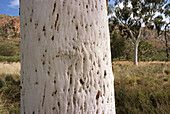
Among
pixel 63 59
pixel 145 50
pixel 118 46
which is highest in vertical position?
pixel 118 46

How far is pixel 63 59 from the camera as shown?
701mm

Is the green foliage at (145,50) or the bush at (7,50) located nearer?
the green foliage at (145,50)

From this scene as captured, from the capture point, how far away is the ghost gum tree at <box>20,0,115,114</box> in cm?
69

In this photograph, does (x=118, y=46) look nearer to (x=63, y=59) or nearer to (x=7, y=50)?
(x=7, y=50)

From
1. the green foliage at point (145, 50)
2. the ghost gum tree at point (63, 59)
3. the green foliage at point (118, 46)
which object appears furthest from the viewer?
the green foliage at point (118, 46)

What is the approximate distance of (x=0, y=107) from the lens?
3.03m

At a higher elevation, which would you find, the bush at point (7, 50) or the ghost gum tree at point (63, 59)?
the bush at point (7, 50)

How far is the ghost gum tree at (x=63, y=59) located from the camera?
0.69 metres

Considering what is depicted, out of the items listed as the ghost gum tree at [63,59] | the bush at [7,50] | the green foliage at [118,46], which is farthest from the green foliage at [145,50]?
the bush at [7,50]

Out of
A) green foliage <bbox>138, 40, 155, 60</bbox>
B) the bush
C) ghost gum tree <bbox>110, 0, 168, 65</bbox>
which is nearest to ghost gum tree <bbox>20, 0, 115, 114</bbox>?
ghost gum tree <bbox>110, 0, 168, 65</bbox>

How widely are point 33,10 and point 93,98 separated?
59 centimetres

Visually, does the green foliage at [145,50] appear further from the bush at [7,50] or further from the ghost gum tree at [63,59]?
the bush at [7,50]

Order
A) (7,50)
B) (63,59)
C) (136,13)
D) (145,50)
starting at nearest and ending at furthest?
(63,59), (136,13), (145,50), (7,50)

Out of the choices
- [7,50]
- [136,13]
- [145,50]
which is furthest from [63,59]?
[7,50]
